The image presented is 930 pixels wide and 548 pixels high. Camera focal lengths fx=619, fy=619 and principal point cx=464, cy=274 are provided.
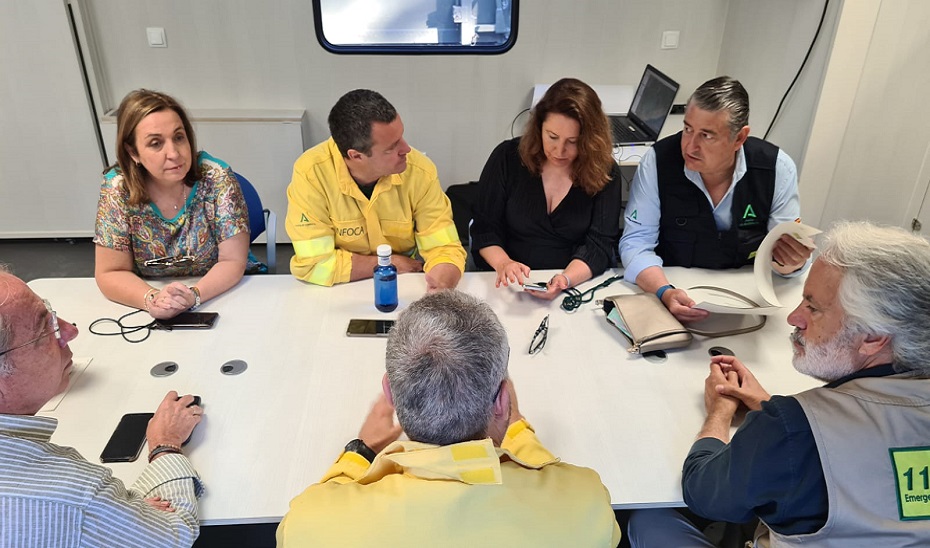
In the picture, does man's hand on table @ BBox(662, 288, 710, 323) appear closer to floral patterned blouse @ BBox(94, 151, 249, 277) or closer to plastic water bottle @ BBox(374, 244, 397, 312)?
plastic water bottle @ BBox(374, 244, 397, 312)

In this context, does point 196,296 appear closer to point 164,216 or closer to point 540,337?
point 164,216

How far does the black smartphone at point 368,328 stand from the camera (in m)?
1.81

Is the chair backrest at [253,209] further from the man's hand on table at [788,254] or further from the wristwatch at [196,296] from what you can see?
the man's hand on table at [788,254]

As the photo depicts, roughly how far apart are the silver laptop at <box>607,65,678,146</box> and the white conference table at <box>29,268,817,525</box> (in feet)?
5.29

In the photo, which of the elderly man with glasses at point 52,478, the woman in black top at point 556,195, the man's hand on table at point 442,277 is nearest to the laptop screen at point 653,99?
the woman in black top at point 556,195

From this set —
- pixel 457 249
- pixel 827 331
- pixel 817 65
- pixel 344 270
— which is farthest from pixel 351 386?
pixel 817 65

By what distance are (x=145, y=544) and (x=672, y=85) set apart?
331 centimetres

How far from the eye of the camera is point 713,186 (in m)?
2.15

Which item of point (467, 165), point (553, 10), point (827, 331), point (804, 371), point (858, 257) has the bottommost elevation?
point (467, 165)

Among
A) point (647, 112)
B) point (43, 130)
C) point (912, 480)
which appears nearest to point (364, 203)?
point (912, 480)

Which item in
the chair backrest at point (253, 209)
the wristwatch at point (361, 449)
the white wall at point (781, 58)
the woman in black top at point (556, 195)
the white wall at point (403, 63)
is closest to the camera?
the wristwatch at point (361, 449)

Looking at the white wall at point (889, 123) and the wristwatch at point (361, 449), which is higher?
the white wall at point (889, 123)

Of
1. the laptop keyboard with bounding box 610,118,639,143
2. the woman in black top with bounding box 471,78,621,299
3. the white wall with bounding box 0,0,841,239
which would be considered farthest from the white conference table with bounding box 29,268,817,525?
the white wall with bounding box 0,0,841,239

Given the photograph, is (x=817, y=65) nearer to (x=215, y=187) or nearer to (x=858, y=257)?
(x=858, y=257)
